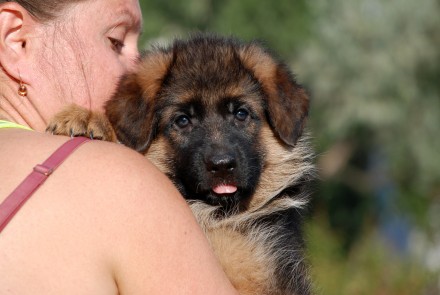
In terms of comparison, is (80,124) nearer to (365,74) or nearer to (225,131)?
(225,131)

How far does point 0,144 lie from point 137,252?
61 cm

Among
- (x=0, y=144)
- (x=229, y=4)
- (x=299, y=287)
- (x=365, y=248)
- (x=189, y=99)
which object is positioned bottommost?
(x=365, y=248)

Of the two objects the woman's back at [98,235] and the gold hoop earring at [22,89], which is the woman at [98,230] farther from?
the gold hoop earring at [22,89]

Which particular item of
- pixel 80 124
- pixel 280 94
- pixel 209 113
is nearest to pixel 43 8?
pixel 80 124

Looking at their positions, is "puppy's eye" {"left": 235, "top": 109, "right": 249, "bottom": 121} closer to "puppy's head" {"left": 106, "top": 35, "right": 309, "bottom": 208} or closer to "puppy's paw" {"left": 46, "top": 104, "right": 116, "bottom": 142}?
"puppy's head" {"left": 106, "top": 35, "right": 309, "bottom": 208}

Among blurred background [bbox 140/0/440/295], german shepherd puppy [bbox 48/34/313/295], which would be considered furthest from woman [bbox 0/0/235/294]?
blurred background [bbox 140/0/440/295]

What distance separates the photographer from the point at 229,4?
15266 mm

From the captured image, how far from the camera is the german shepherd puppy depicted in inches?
143

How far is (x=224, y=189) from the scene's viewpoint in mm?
3762

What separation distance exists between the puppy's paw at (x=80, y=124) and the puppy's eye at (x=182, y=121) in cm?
35

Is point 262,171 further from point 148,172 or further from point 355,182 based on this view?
point 355,182

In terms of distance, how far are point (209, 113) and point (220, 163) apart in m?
0.32

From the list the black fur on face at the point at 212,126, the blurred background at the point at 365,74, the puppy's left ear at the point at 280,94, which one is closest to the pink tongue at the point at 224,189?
the black fur on face at the point at 212,126

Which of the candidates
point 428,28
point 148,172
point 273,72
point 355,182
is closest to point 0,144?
point 148,172
